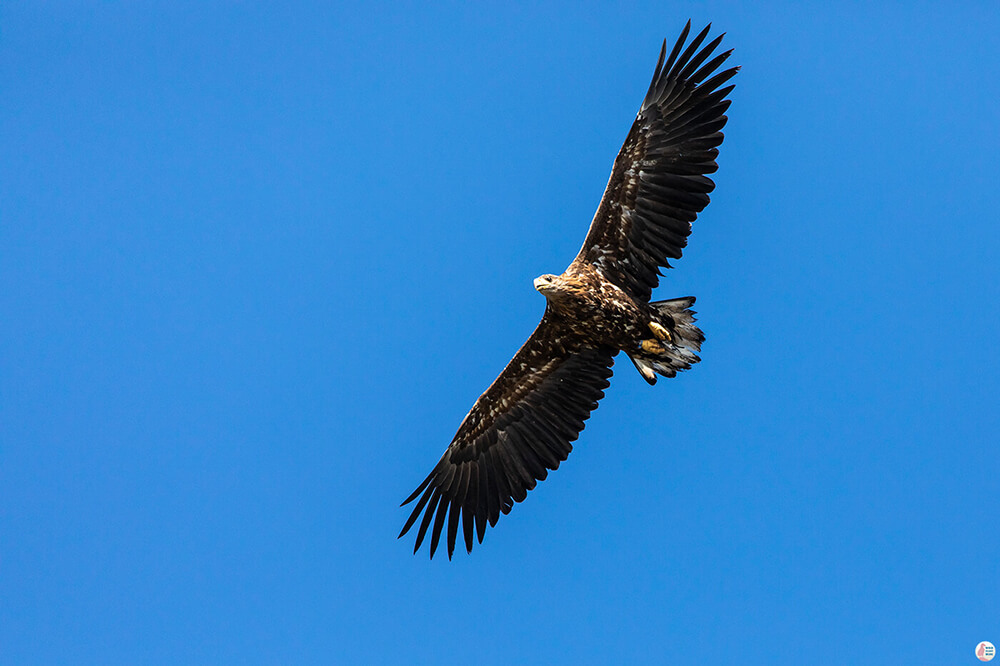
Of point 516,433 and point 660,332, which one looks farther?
point 516,433

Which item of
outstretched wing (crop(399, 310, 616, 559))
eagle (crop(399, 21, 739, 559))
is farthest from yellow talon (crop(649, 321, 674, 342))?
outstretched wing (crop(399, 310, 616, 559))

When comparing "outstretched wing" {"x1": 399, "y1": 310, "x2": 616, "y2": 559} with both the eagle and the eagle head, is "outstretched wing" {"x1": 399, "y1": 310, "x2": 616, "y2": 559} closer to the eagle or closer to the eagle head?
the eagle

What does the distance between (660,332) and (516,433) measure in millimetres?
2594

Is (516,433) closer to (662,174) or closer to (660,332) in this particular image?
(660,332)

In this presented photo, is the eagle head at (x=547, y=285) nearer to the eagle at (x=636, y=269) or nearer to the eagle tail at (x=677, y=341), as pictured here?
the eagle at (x=636, y=269)

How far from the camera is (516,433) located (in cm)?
1464

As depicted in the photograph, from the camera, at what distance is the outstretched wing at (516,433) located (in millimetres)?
14344

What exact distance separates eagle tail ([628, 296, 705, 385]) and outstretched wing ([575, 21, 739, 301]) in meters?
0.36

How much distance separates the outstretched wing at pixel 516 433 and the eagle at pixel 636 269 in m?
0.02

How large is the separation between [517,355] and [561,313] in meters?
1.04

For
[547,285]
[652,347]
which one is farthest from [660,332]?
[547,285]

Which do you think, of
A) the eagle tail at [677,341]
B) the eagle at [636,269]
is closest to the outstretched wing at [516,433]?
the eagle at [636,269]

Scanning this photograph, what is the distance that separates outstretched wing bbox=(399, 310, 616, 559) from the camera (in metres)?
14.3

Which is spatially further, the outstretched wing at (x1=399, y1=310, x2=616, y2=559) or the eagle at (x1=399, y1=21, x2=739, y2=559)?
the outstretched wing at (x1=399, y1=310, x2=616, y2=559)
